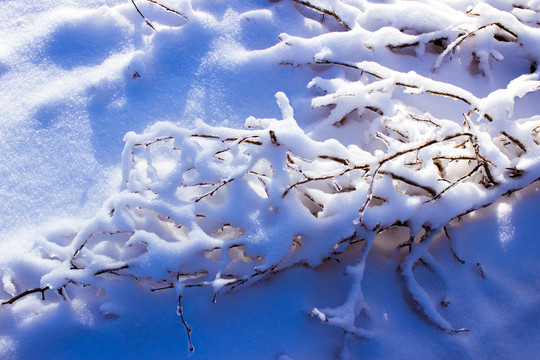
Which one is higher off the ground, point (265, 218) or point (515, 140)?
point (515, 140)

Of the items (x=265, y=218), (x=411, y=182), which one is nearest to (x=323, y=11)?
(x=411, y=182)

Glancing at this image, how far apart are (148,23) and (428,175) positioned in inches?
57.2

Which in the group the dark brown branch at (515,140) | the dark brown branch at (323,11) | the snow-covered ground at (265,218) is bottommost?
the snow-covered ground at (265,218)

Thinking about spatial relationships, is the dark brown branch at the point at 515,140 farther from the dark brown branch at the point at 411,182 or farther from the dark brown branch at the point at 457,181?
the dark brown branch at the point at 411,182

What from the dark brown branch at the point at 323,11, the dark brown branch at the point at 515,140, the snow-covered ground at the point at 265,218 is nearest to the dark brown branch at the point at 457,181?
the snow-covered ground at the point at 265,218

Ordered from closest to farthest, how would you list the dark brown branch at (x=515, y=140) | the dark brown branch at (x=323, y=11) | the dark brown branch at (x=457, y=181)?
the dark brown branch at (x=457, y=181), the dark brown branch at (x=515, y=140), the dark brown branch at (x=323, y=11)

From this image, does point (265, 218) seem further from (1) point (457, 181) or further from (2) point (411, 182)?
(1) point (457, 181)

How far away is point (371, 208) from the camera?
Answer: 132 centimetres

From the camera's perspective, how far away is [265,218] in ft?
4.24

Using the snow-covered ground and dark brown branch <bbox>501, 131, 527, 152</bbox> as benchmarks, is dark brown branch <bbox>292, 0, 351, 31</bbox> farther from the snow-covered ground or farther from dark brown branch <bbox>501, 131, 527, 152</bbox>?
dark brown branch <bbox>501, 131, 527, 152</bbox>

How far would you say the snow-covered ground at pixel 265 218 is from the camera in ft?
4.16

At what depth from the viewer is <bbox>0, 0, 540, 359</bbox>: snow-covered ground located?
1.27 metres

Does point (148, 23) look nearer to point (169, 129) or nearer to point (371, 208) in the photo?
point (169, 129)

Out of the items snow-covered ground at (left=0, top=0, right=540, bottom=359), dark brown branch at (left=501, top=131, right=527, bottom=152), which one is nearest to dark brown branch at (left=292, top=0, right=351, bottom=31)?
snow-covered ground at (left=0, top=0, right=540, bottom=359)
